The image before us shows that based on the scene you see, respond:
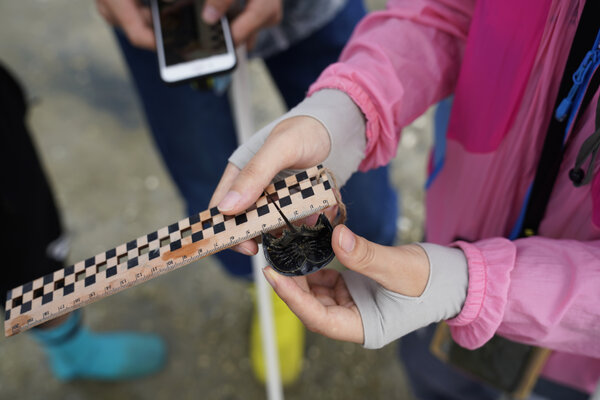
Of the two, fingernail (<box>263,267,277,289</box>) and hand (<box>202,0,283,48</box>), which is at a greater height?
hand (<box>202,0,283,48</box>)

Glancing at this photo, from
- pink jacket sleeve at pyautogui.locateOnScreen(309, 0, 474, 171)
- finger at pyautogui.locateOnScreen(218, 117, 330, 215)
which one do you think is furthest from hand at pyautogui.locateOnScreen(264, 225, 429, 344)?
pink jacket sleeve at pyautogui.locateOnScreen(309, 0, 474, 171)

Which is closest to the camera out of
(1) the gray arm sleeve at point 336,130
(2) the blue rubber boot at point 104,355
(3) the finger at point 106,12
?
(1) the gray arm sleeve at point 336,130

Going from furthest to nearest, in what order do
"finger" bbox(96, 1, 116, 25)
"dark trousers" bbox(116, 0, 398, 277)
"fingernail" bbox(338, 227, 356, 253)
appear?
"dark trousers" bbox(116, 0, 398, 277) < "finger" bbox(96, 1, 116, 25) < "fingernail" bbox(338, 227, 356, 253)

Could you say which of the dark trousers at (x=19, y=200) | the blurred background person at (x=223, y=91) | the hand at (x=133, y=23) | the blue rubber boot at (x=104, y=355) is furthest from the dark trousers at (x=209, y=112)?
the blue rubber boot at (x=104, y=355)

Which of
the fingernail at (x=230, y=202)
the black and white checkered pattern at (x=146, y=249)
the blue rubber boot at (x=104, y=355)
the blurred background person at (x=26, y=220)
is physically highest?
the fingernail at (x=230, y=202)

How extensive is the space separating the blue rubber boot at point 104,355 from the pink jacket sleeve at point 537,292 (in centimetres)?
119

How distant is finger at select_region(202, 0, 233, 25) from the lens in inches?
36.0

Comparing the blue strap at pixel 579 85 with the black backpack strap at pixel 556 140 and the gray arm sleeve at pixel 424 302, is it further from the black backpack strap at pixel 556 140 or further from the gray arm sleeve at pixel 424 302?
the gray arm sleeve at pixel 424 302

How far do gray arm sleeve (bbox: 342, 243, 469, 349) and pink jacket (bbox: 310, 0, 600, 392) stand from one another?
2cm

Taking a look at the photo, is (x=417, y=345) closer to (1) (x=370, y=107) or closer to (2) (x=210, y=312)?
(1) (x=370, y=107)

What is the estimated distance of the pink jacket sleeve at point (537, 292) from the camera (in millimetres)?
571

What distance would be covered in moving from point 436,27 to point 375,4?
1742 millimetres

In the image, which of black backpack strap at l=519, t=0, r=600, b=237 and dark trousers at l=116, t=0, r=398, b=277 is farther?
dark trousers at l=116, t=0, r=398, b=277

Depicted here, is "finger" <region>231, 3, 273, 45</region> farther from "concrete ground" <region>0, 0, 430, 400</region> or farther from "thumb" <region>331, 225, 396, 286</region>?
"concrete ground" <region>0, 0, 430, 400</region>
